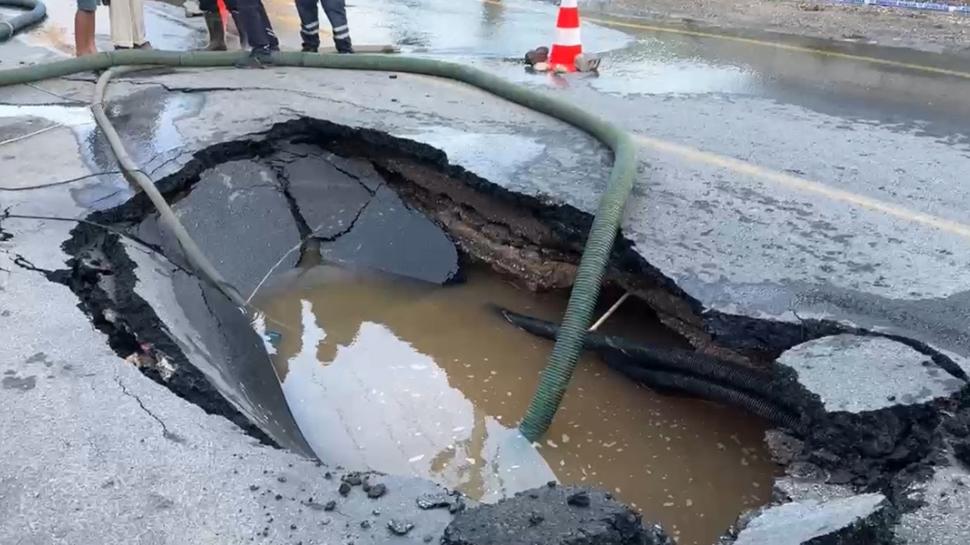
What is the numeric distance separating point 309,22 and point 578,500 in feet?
19.4

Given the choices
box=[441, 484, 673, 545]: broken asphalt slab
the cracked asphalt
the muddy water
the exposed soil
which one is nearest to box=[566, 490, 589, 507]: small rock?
box=[441, 484, 673, 545]: broken asphalt slab

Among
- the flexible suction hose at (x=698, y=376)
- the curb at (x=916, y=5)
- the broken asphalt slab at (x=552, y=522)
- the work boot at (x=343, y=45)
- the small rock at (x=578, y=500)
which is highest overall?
the curb at (x=916, y=5)

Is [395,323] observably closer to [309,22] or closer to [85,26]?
[309,22]

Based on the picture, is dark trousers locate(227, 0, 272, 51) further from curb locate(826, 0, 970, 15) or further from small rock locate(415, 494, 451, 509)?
curb locate(826, 0, 970, 15)

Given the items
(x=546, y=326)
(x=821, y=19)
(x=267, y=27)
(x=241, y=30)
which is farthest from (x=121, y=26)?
(x=821, y=19)

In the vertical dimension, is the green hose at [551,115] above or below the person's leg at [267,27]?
below

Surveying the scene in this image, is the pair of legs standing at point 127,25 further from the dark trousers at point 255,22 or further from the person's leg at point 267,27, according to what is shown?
the person's leg at point 267,27

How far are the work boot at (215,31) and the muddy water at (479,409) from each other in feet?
12.7

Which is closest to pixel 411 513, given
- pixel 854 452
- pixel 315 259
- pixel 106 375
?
pixel 106 375

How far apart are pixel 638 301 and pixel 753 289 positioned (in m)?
0.78

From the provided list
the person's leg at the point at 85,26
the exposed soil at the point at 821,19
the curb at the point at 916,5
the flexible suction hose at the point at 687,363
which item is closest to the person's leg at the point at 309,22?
the person's leg at the point at 85,26

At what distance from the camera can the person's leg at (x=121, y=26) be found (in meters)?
7.07

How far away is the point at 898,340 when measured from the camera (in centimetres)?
308

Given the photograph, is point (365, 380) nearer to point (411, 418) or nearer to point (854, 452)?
point (411, 418)
